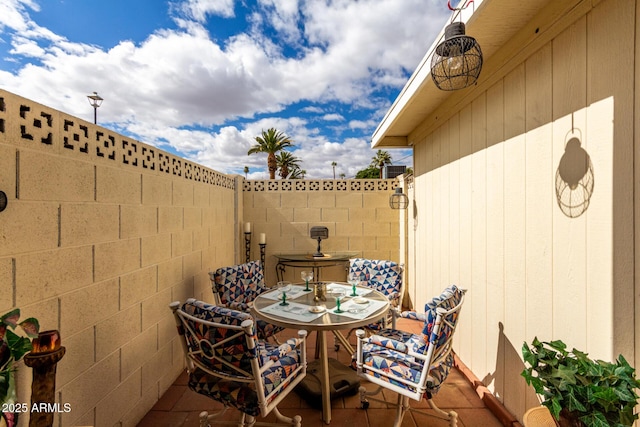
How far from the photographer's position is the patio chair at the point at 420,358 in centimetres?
147

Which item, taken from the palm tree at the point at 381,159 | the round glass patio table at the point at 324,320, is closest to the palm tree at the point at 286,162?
the palm tree at the point at 381,159

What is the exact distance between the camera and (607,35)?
1.11 metres

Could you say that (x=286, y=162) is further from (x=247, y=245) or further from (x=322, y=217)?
(x=247, y=245)

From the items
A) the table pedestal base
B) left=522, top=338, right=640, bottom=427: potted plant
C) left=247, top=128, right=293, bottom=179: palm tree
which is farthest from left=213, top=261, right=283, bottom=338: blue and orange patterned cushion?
left=247, top=128, right=293, bottom=179: palm tree

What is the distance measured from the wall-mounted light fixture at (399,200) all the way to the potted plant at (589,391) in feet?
8.96

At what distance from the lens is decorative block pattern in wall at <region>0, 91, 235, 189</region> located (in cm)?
108

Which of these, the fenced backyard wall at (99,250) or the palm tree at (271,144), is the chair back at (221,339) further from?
the palm tree at (271,144)

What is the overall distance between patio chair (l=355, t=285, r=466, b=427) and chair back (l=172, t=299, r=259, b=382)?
72 centimetres

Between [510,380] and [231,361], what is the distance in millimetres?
1798

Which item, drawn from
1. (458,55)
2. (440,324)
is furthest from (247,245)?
(458,55)

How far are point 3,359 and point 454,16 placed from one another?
7.51 ft

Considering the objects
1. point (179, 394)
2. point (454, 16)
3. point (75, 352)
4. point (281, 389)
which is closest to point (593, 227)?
point (454, 16)

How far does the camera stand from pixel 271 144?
11383mm

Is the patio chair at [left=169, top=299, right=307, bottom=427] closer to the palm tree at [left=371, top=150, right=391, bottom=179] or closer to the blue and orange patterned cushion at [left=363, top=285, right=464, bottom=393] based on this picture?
the blue and orange patterned cushion at [left=363, top=285, right=464, bottom=393]
